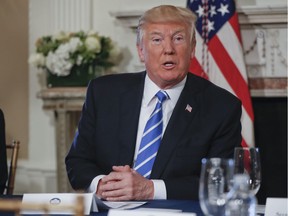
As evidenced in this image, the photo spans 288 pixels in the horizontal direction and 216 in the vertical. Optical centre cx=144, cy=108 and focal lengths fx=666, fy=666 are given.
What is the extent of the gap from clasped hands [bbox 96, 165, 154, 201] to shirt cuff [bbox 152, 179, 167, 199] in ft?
0.06

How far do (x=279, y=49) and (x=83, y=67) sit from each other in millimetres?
1348

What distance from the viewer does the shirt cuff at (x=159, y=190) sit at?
95.1 inches

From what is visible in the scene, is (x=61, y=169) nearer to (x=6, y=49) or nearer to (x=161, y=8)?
(x=6, y=49)

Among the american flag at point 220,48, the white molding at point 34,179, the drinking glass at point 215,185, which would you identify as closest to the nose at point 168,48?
the drinking glass at point 215,185

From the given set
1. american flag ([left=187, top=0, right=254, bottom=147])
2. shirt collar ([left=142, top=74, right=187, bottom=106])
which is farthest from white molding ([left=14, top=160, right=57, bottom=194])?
shirt collar ([left=142, top=74, right=187, bottom=106])

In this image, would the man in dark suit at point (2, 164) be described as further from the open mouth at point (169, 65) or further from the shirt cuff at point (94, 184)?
the open mouth at point (169, 65)

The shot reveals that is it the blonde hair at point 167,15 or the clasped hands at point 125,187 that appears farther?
the blonde hair at point 167,15

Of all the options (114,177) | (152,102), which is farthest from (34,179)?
(114,177)

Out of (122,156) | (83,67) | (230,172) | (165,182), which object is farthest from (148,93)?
(83,67)

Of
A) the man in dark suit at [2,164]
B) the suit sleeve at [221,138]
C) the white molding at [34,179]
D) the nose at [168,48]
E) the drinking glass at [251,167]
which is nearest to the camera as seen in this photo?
the drinking glass at [251,167]

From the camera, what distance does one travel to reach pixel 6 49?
5234 millimetres

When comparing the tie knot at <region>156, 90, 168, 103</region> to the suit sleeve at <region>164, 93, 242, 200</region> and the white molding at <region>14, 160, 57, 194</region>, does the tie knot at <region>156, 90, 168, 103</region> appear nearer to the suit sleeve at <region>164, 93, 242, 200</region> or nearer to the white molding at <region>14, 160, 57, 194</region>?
the suit sleeve at <region>164, 93, 242, 200</region>

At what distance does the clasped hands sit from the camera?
234 cm

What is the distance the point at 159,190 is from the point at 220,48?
6.86 ft
